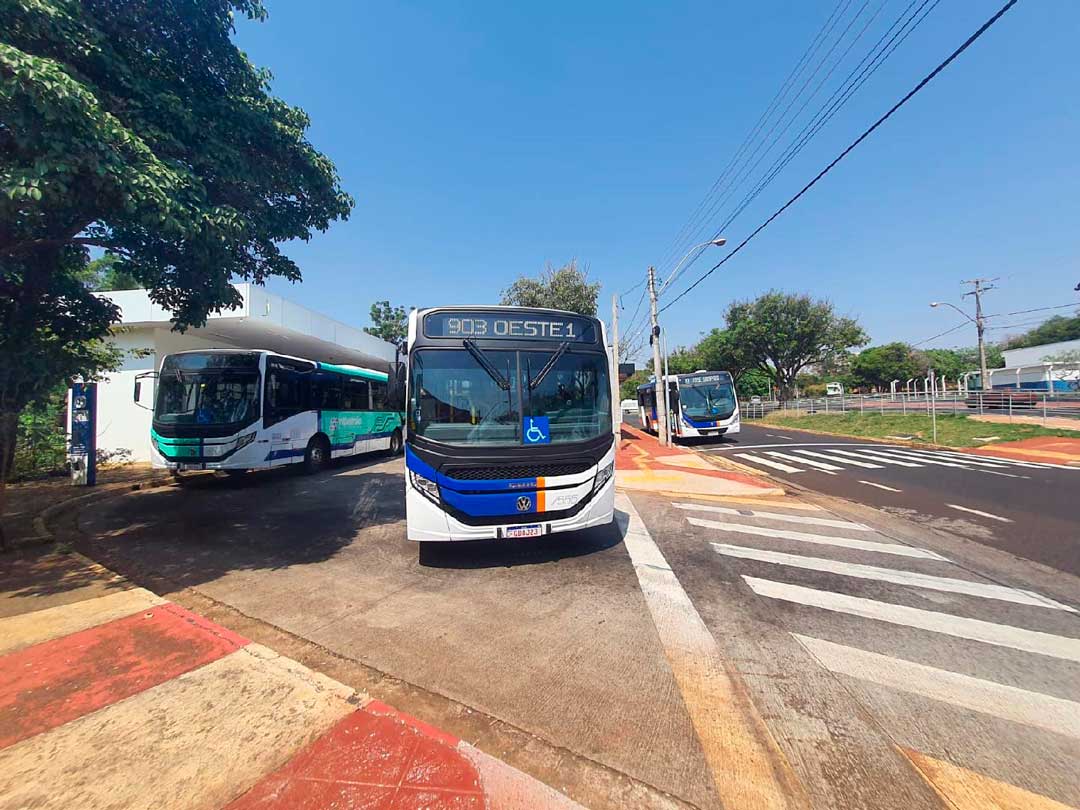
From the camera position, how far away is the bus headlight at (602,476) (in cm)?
527

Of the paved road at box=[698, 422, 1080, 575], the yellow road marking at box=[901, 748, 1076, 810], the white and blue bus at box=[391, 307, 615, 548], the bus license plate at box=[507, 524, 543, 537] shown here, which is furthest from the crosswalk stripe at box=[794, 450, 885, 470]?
the yellow road marking at box=[901, 748, 1076, 810]

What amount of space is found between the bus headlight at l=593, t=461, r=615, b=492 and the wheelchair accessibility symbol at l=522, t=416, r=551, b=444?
726mm

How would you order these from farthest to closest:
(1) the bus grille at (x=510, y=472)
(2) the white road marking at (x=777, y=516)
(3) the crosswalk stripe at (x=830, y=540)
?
(2) the white road marking at (x=777, y=516) → (3) the crosswalk stripe at (x=830, y=540) → (1) the bus grille at (x=510, y=472)

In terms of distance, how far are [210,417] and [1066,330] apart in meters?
107

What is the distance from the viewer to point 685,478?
11086 millimetres

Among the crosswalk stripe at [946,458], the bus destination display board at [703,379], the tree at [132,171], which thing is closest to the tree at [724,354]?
the bus destination display board at [703,379]

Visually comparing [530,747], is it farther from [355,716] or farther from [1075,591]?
[1075,591]

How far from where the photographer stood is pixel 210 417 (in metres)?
10.1

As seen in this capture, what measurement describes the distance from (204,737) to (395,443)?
17.1 m

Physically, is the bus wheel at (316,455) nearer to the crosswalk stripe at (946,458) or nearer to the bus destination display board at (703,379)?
the bus destination display board at (703,379)

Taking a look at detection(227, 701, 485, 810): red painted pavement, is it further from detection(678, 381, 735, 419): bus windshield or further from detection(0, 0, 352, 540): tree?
detection(678, 381, 735, 419): bus windshield

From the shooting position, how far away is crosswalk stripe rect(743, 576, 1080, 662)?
349 centimetres

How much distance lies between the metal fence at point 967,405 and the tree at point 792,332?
3971mm

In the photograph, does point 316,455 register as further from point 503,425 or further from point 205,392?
point 503,425
